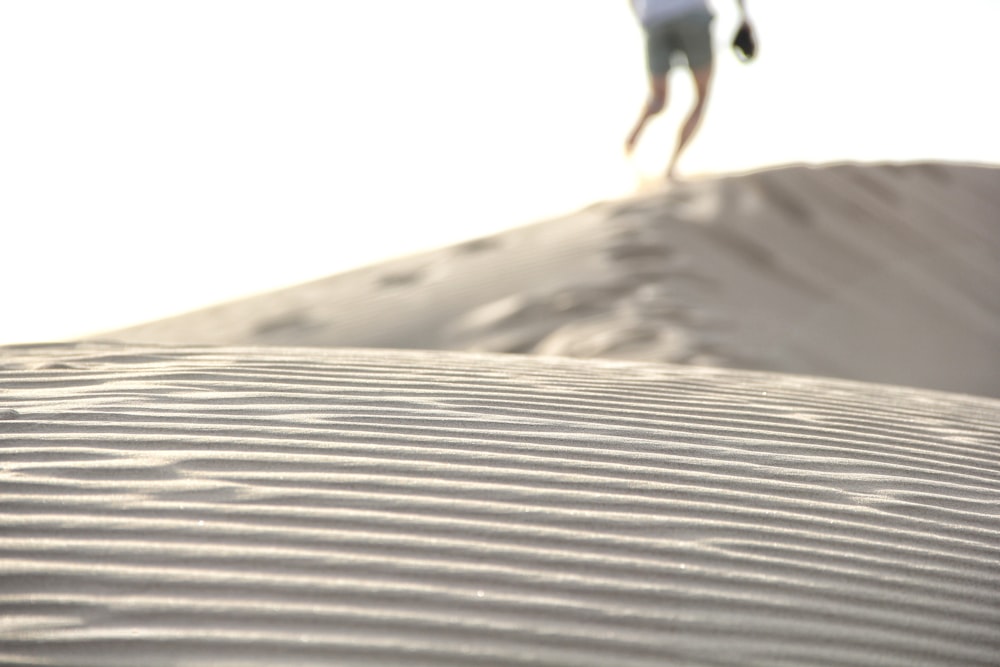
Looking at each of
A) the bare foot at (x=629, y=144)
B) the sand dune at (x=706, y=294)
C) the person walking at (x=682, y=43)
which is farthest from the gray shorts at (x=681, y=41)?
the sand dune at (x=706, y=294)

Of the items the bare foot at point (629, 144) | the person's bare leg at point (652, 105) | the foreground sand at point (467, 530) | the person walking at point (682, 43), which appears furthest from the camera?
the bare foot at point (629, 144)

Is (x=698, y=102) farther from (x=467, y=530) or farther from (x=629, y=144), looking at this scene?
(x=467, y=530)

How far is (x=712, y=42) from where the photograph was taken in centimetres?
689

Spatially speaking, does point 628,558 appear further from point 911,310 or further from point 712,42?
point 712,42

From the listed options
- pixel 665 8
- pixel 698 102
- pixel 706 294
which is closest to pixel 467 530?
pixel 706 294

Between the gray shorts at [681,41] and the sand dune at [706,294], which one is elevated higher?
the gray shorts at [681,41]

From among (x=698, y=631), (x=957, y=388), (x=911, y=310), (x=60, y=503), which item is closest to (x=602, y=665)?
(x=698, y=631)

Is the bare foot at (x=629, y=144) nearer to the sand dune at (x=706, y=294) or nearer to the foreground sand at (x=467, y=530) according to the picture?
the sand dune at (x=706, y=294)

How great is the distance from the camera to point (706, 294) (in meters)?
5.35

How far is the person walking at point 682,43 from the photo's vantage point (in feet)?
22.4

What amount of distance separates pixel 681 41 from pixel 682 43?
0.05 feet

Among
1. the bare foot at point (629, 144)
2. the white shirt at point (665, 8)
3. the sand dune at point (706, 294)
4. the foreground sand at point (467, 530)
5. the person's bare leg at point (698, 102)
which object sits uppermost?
the white shirt at point (665, 8)

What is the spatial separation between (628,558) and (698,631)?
0.52 feet

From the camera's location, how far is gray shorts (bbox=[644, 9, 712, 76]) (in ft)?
22.4
